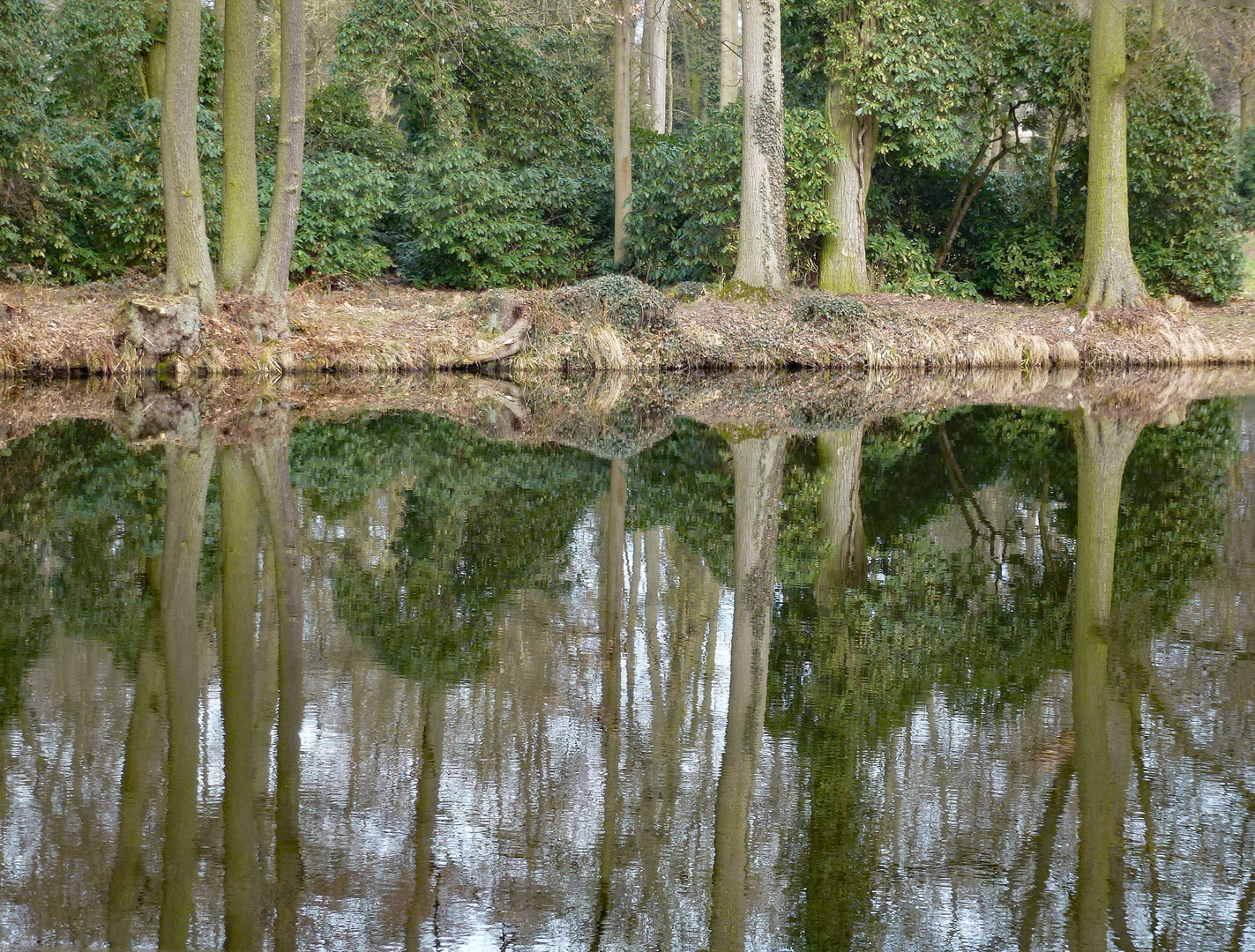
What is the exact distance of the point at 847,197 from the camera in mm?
20812

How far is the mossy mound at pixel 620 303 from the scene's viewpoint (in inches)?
691

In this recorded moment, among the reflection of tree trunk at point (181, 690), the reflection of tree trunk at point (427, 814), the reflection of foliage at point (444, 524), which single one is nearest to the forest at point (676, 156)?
the reflection of foliage at point (444, 524)

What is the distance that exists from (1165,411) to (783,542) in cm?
802

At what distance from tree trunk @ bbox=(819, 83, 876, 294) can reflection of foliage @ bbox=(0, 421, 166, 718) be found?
13.5 m

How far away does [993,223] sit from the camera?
2366 centimetres

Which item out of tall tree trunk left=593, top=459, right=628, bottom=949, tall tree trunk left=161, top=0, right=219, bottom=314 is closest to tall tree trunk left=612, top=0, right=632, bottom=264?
tall tree trunk left=161, top=0, right=219, bottom=314

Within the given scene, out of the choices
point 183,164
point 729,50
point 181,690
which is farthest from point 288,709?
point 729,50

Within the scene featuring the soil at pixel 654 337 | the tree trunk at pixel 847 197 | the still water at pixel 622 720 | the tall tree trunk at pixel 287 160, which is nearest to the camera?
the still water at pixel 622 720

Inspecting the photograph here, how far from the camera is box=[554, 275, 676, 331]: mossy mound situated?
691 inches

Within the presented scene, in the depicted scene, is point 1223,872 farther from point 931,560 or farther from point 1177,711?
point 931,560

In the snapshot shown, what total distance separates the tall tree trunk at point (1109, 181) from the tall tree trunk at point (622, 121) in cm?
767

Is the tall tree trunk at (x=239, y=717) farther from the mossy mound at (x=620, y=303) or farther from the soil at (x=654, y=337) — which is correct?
the mossy mound at (x=620, y=303)

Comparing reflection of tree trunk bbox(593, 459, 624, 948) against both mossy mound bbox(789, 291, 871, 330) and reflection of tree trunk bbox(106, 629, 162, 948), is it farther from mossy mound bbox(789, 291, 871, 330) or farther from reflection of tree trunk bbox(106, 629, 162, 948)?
mossy mound bbox(789, 291, 871, 330)

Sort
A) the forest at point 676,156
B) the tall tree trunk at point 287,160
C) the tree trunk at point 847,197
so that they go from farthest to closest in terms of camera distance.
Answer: the tree trunk at point 847,197, the forest at point 676,156, the tall tree trunk at point 287,160
